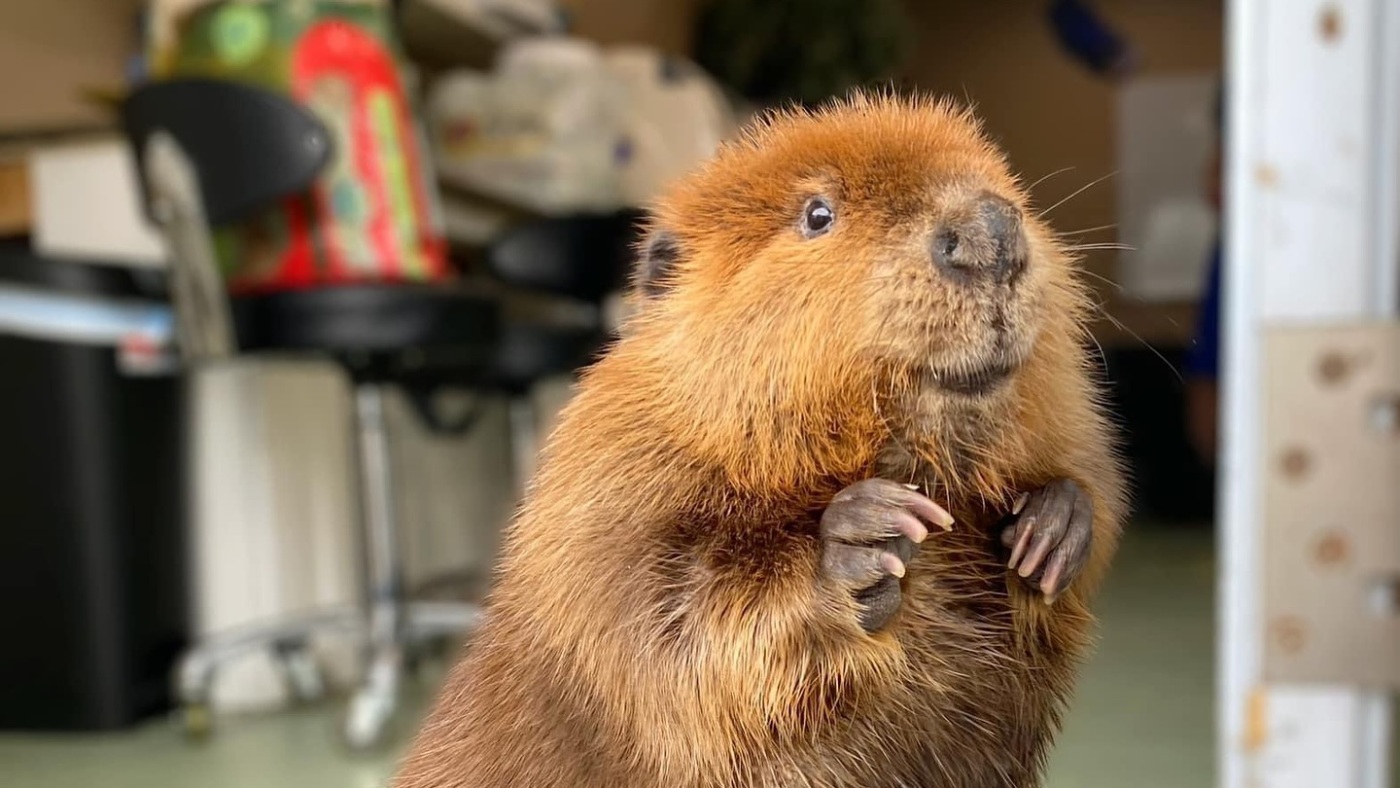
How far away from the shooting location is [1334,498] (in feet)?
2.36

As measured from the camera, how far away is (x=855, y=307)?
0.83 ft

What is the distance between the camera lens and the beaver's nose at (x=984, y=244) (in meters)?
0.24

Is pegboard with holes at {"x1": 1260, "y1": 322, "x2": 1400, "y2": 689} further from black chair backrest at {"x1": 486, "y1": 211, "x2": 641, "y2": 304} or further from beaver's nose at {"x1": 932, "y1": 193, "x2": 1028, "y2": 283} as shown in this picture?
black chair backrest at {"x1": 486, "y1": 211, "x2": 641, "y2": 304}

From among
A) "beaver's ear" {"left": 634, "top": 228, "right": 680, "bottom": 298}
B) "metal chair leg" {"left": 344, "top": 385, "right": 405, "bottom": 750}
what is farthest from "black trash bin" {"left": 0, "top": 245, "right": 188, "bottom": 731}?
"beaver's ear" {"left": 634, "top": 228, "right": 680, "bottom": 298}

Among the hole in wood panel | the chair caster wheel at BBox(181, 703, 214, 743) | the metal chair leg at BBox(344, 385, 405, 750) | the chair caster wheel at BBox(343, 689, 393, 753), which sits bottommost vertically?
the chair caster wheel at BBox(181, 703, 214, 743)

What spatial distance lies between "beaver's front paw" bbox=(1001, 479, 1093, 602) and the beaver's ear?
0.39ft

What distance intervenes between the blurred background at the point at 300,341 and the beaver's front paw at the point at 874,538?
619mm

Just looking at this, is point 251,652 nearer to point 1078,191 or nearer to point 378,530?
point 378,530

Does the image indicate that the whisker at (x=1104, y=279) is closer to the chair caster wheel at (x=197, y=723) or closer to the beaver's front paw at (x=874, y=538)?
the beaver's front paw at (x=874, y=538)

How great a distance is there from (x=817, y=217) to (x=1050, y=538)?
0.30 ft

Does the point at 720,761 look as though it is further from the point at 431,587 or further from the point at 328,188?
the point at 431,587

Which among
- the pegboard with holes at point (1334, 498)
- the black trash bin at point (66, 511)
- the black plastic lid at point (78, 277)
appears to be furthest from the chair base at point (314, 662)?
the pegboard with holes at point (1334, 498)

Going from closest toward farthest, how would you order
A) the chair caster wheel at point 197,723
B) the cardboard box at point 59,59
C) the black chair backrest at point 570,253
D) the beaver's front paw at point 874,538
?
the beaver's front paw at point 874,538, the black chair backrest at point 570,253, the chair caster wheel at point 197,723, the cardboard box at point 59,59

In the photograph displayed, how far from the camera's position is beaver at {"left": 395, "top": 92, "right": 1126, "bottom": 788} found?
244 millimetres
